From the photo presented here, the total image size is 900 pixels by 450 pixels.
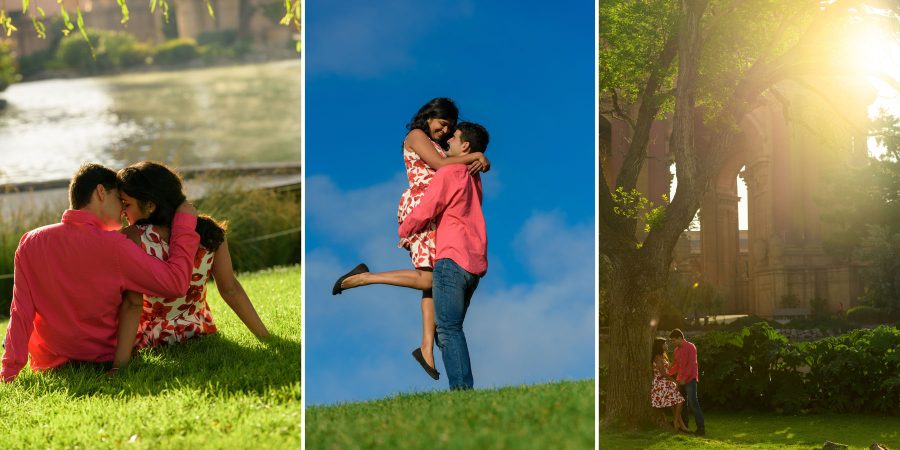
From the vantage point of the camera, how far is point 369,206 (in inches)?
168

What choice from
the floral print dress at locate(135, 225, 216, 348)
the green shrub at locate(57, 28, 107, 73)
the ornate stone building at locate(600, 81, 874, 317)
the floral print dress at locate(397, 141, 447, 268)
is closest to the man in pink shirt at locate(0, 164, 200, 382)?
the floral print dress at locate(135, 225, 216, 348)

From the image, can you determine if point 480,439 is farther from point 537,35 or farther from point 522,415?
point 537,35

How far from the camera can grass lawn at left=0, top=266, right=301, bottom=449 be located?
411 centimetres

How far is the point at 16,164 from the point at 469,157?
9963 mm

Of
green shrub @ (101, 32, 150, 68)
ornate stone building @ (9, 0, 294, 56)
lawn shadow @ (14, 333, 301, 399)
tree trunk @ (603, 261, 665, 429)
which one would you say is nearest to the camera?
lawn shadow @ (14, 333, 301, 399)

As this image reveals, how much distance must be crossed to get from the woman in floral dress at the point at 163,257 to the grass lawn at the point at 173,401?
101 millimetres

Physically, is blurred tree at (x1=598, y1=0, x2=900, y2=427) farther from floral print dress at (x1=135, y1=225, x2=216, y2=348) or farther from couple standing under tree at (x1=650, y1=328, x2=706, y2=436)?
floral print dress at (x1=135, y1=225, x2=216, y2=348)

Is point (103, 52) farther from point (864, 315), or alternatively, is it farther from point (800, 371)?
point (864, 315)

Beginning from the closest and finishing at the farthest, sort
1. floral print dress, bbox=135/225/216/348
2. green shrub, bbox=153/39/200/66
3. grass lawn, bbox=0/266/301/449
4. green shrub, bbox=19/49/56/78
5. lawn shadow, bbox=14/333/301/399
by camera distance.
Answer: grass lawn, bbox=0/266/301/449 → lawn shadow, bbox=14/333/301/399 → floral print dress, bbox=135/225/216/348 → green shrub, bbox=19/49/56/78 → green shrub, bbox=153/39/200/66

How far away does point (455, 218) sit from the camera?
13.8 ft

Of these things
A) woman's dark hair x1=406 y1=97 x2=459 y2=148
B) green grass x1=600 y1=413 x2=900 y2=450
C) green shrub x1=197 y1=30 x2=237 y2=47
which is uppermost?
green shrub x1=197 y1=30 x2=237 y2=47

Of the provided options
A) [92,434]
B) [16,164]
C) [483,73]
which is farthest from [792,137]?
[16,164]

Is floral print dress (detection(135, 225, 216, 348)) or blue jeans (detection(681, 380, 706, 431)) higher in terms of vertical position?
floral print dress (detection(135, 225, 216, 348))

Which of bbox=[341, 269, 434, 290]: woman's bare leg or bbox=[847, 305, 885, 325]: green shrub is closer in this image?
bbox=[341, 269, 434, 290]: woman's bare leg
